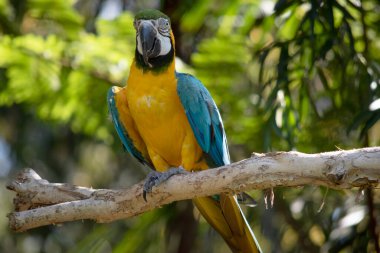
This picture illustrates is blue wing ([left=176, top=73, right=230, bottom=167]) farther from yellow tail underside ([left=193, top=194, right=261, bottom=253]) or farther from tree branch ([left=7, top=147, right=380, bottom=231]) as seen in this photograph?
tree branch ([left=7, top=147, right=380, bottom=231])

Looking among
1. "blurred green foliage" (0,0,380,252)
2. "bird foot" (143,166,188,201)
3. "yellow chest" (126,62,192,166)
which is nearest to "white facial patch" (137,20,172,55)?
"yellow chest" (126,62,192,166)

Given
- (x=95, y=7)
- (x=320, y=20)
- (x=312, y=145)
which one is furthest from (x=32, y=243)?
(x=320, y=20)

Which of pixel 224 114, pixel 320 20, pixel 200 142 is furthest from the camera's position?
pixel 224 114

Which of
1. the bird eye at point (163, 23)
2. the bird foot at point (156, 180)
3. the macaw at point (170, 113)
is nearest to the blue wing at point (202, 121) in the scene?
the macaw at point (170, 113)

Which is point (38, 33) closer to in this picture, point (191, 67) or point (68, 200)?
point (191, 67)

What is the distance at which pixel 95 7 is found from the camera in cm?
634

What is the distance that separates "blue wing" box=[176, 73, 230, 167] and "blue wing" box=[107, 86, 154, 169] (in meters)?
0.36

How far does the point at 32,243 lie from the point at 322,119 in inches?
142

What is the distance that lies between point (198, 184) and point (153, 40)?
3.13 feet

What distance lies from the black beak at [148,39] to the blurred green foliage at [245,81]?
0.73m

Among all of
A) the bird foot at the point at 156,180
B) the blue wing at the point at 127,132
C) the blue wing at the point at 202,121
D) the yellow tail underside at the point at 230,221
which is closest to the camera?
the bird foot at the point at 156,180

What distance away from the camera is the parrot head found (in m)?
3.42

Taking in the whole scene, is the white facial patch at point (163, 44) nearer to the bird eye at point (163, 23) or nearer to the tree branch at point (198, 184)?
the bird eye at point (163, 23)

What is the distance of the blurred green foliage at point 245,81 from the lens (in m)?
3.98
